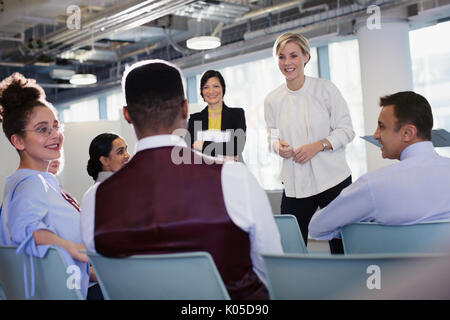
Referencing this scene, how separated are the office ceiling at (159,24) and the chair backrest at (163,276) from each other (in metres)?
4.96

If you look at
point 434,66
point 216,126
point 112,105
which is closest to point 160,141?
point 216,126

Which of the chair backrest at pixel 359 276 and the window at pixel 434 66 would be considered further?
the window at pixel 434 66

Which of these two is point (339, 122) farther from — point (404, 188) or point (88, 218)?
point (88, 218)

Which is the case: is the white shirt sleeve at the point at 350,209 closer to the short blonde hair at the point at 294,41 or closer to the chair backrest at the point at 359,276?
the chair backrest at the point at 359,276

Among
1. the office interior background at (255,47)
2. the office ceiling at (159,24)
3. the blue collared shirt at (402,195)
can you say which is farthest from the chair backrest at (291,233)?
the office ceiling at (159,24)

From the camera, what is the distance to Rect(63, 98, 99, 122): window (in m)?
11.9

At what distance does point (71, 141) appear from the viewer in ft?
23.7

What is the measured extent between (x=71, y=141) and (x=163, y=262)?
6.49 meters

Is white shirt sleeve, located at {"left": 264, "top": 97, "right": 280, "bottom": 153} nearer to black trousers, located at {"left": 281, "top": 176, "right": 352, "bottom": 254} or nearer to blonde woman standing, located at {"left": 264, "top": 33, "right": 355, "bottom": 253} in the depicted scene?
blonde woman standing, located at {"left": 264, "top": 33, "right": 355, "bottom": 253}

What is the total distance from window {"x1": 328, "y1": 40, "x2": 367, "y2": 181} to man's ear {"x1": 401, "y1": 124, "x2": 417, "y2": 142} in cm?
541

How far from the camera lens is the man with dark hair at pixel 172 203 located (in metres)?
1.16

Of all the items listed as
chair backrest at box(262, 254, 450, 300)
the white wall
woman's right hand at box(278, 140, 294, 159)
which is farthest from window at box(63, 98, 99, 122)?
chair backrest at box(262, 254, 450, 300)

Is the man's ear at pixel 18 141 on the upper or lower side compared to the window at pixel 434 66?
lower

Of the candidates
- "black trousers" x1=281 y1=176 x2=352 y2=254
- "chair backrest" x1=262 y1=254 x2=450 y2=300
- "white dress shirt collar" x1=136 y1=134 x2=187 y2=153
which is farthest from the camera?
"black trousers" x1=281 y1=176 x2=352 y2=254
